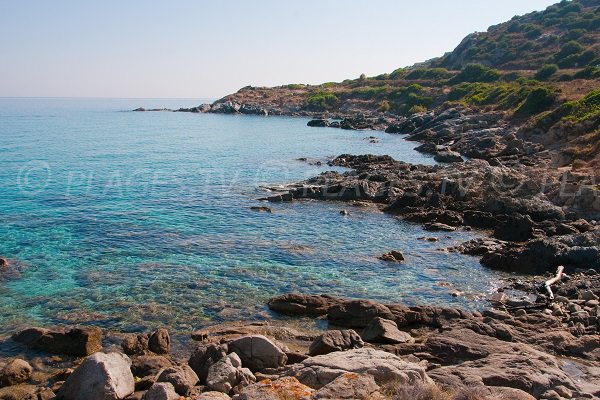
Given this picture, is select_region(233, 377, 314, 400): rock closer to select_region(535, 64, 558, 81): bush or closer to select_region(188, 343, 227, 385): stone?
select_region(188, 343, 227, 385): stone

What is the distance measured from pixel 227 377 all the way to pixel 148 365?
12.1 ft

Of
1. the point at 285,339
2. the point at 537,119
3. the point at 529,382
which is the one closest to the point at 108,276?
the point at 285,339

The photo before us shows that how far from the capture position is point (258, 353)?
54.1ft

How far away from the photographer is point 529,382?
13.8 m

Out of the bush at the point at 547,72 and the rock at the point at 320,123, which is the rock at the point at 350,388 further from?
the rock at the point at 320,123

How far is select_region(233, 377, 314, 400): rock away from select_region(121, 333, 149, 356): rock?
7.26m

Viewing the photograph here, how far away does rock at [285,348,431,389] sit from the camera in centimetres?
1302

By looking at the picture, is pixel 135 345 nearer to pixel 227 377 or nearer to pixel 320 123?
pixel 227 377

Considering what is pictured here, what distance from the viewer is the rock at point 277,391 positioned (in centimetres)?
1170

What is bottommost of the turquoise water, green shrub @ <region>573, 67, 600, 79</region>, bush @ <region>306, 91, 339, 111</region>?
the turquoise water

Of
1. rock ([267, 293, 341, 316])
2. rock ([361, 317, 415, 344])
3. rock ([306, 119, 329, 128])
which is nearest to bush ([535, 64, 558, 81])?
rock ([306, 119, 329, 128])

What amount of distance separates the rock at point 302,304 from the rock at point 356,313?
827 millimetres

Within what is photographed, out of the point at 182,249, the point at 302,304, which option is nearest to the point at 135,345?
the point at 302,304

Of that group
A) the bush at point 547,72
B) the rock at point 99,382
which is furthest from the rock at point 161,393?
the bush at point 547,72
